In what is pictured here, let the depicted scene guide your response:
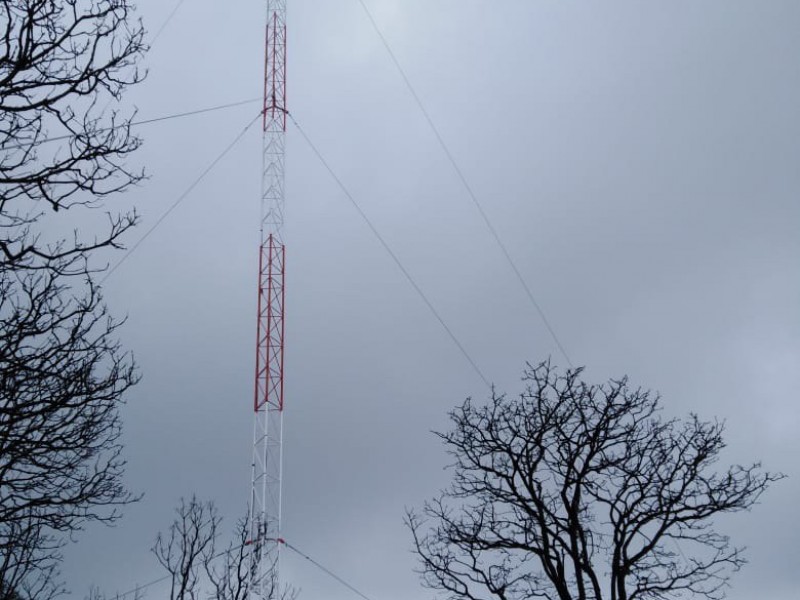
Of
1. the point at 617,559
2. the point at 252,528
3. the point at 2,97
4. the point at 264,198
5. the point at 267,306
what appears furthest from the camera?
the point at 264,198

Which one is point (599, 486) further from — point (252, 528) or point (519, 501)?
point (252, 528)

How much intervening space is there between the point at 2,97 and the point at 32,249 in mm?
1693

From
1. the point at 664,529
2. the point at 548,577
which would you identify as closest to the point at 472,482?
the point at 548,577

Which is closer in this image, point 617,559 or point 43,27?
point 43,27

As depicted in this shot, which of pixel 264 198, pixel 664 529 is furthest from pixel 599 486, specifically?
pixel 264 198

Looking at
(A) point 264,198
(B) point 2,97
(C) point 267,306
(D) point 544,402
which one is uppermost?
(A) point 264,198

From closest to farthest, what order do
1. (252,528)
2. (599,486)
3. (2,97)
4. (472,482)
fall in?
1. (2,97)
2. (599,486)
3. (472,482)
4. (252,528)

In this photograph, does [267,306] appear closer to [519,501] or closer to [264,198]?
[264,198]

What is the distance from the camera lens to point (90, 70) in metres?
8.71

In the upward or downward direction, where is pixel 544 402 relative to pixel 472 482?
upward

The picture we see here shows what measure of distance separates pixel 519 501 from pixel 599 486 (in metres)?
1.91

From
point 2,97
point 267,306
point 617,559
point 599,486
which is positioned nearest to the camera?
point 2,97

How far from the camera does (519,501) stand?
1827cm

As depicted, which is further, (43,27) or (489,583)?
(489,583)
